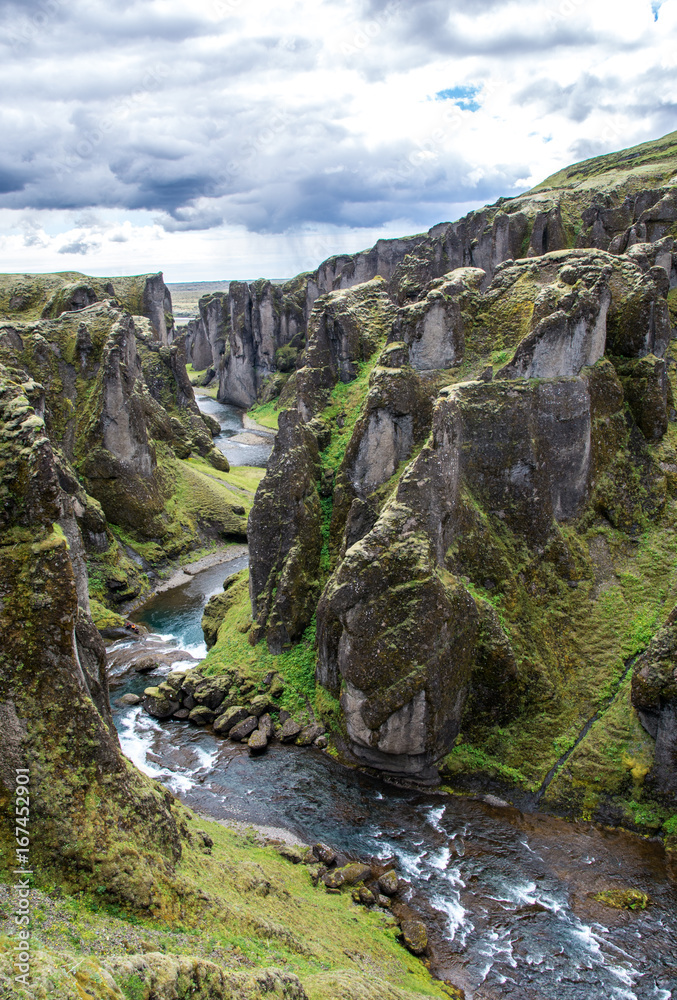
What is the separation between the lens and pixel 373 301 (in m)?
41.2

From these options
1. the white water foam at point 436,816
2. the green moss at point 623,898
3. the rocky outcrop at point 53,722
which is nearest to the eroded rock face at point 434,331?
the white water foam at point 436,816

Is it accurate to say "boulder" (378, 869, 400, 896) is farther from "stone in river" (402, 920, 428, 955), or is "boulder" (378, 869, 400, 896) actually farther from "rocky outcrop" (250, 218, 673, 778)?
"rocky outcrop" (250, 218, 673, 778)

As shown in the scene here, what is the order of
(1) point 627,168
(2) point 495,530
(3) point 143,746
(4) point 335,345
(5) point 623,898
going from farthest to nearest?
(1) point 627,168
(4) point 335,345
(2) point 495,530
(3) point 143,746
(5) point 623,898

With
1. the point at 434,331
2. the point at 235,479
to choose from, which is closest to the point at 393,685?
the point at 434,331

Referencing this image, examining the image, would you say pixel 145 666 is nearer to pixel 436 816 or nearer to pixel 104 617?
pixel 104 617

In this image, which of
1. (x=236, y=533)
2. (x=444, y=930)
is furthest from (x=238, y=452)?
(x=444, y=930)

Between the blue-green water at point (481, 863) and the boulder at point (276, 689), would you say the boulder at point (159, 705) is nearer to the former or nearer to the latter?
the blue-green water at point (481, 863)

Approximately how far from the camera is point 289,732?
2867 cm

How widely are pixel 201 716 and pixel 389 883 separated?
12561 mm

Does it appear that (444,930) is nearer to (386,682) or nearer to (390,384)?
(386,682)

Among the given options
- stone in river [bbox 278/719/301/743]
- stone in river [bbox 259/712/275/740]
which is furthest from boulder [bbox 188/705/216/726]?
stone in river [bbox 278/719/301/743]

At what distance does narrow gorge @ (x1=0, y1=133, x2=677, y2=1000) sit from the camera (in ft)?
47.6

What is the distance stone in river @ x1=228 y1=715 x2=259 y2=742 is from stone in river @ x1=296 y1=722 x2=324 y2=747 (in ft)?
6.96

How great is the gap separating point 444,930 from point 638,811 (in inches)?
326
